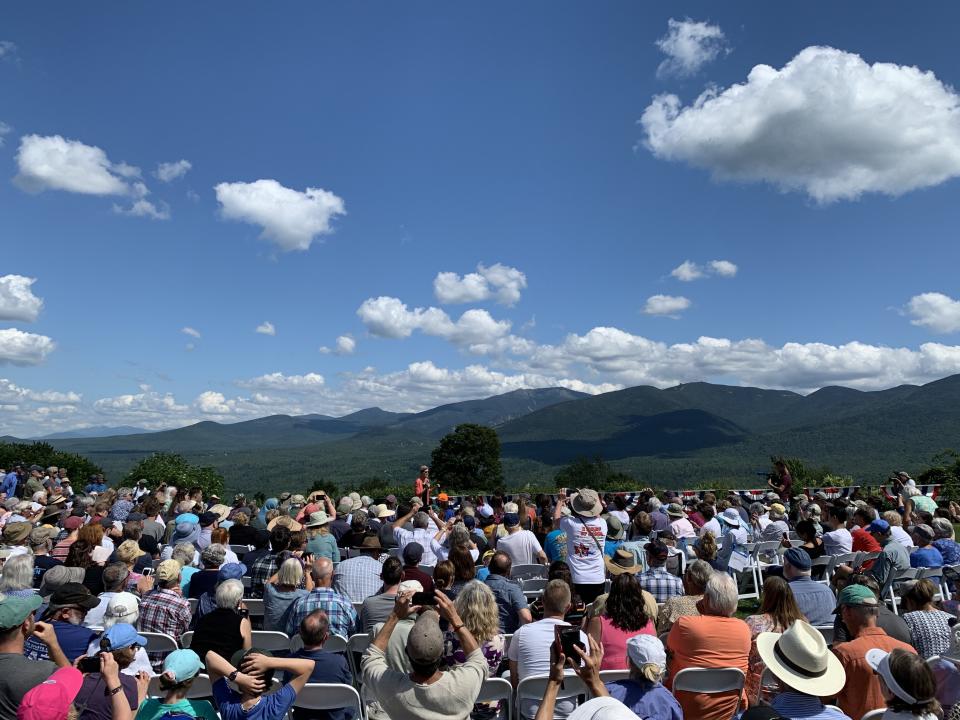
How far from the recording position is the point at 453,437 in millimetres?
74875

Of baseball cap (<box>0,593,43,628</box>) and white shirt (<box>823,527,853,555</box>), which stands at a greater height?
baseball cap (<box>0,593,43,628</box>)

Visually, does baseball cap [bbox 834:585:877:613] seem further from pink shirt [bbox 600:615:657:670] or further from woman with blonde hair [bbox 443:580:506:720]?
woman with blonde hair [bbox 443:580:506:720]

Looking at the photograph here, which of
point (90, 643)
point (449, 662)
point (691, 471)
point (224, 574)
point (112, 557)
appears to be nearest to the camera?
point (449, 662)

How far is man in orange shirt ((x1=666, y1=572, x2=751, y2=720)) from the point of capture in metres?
3.61

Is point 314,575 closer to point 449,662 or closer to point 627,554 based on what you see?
point 449,662

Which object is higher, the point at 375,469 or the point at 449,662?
the point at 449,662

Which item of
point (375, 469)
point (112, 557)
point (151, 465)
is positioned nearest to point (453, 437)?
point (151, 465)

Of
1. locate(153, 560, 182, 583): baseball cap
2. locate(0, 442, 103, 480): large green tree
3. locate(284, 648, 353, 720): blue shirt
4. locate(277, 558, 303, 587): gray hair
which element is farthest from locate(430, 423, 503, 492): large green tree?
locate(284, 648, 353, 720): blue shirt

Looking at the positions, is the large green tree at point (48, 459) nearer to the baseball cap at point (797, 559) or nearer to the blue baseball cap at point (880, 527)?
the blue baseball cap at point (880, 527)

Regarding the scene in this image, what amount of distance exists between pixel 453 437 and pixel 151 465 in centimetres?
4778

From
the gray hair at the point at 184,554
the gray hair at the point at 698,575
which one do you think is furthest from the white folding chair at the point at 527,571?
the gray hair at the point at 184,554

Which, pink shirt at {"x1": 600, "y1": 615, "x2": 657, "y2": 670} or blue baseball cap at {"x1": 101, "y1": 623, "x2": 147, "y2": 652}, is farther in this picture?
pink shirt at {"x1": 600, "y1": 615, "x2": 657, "y2": 670}

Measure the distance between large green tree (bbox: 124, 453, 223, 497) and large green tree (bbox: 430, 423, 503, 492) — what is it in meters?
42.7

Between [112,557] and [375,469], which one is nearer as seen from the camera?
[112,557]
